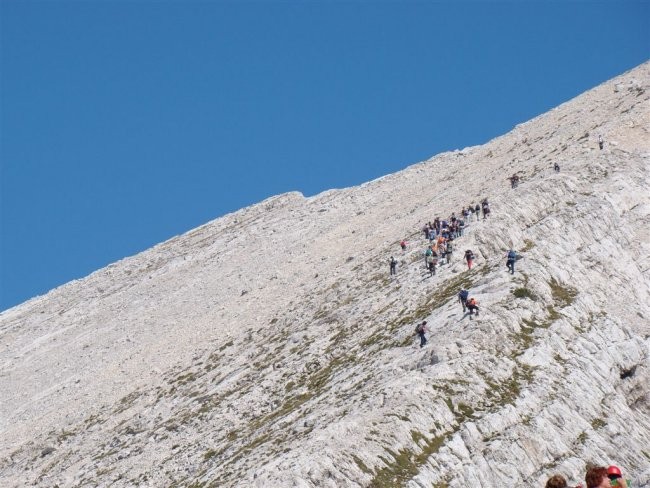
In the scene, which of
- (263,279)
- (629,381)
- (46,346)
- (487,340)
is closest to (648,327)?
(629,381)

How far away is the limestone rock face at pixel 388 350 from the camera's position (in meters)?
49.0

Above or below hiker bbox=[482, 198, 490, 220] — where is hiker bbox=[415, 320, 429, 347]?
below

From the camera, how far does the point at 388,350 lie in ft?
196

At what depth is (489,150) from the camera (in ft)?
365

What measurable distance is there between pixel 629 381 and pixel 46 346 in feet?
201

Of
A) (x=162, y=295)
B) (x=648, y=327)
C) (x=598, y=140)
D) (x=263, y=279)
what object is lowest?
(x=648, y=327)

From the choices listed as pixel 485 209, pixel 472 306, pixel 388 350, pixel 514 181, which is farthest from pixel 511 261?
pixel 514 181

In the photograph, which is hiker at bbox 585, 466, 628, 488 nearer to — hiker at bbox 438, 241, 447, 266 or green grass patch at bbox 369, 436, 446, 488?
green grass patch at bbox 369, 436, 446, 488

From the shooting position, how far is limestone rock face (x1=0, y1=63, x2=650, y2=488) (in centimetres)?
4900

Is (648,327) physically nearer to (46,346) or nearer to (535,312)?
(535,312)

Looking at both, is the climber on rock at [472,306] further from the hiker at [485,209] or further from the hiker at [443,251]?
the hiker at [485,209]

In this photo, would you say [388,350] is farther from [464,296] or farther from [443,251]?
[443,251]

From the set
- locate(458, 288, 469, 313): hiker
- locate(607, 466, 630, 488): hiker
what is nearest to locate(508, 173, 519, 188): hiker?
locate(458, 288, 469, 313): hiker

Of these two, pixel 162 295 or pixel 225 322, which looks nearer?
pixel 225 322
